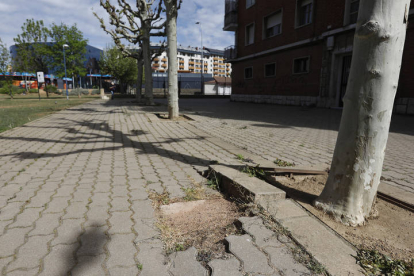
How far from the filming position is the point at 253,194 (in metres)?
2.59

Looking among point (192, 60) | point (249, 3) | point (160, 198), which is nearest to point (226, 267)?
point (160, 198)

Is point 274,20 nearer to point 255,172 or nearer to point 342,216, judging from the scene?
point 255,172

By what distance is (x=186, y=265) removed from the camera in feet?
5.85

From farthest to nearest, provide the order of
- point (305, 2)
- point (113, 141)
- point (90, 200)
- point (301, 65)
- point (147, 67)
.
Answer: point (301, 65)
point (305, 2)
point (147, 67)
point (113, 141)
point (90, 200)

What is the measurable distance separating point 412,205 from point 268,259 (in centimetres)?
176

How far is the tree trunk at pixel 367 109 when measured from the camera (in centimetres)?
198

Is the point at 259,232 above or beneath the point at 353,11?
beneath

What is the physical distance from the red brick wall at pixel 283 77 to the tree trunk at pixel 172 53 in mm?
9841

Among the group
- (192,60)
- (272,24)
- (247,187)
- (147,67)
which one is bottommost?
(247,187)

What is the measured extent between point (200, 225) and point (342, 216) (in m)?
1.30

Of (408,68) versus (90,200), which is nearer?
(90,200)

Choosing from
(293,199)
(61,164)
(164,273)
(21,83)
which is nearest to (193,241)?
(164,273)

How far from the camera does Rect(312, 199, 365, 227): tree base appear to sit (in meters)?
2.23

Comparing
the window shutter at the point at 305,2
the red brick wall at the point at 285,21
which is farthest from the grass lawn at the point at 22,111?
the window shutter at the point at 305,2
